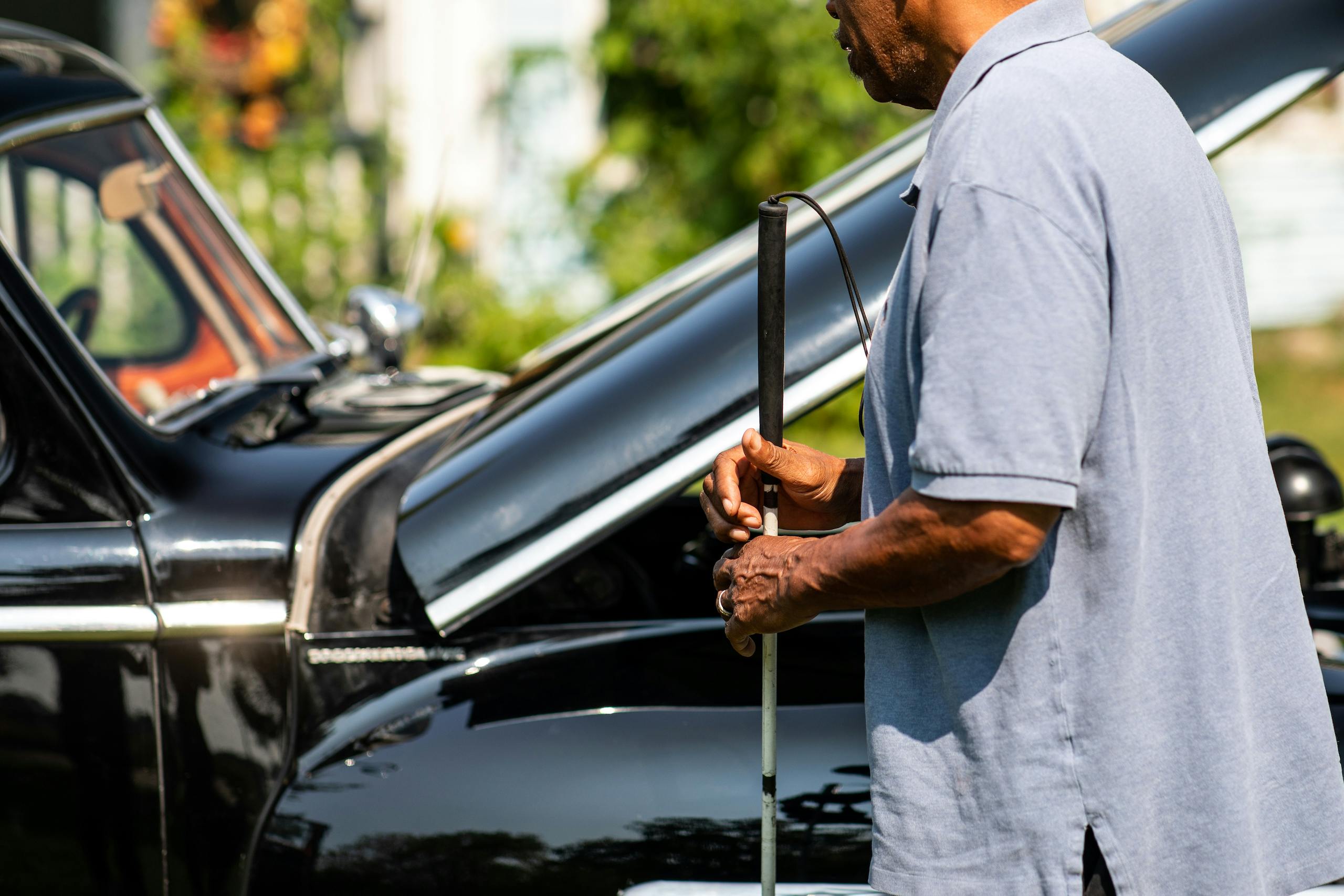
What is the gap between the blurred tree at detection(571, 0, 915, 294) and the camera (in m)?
6.95

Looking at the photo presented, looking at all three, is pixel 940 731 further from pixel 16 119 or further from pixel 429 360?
pixel 429 360

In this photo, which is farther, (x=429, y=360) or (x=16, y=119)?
(x=429, y=360)

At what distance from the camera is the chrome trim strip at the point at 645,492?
1916mm

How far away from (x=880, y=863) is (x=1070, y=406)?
1.69 ft

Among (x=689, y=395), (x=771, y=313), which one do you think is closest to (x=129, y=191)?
(x=689, y=395)

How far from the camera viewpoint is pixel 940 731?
142cm

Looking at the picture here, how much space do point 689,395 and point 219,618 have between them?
74cm

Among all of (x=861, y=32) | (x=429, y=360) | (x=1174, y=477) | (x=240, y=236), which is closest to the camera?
(x=1174, y=477)

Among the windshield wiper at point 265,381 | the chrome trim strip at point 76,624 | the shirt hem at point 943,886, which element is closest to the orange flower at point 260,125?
the windshield wiper at point 265,381

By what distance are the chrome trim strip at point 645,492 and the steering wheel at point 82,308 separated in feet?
5.21

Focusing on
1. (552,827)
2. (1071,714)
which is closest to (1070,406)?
(1071,714)

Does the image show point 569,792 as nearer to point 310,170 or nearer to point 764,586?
point 764,586

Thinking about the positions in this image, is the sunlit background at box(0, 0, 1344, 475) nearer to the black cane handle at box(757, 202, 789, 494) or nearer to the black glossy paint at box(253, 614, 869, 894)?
the black glossy paint at box(253, 614, 869, 894)

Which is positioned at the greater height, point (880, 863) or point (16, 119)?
point (16, 119)
